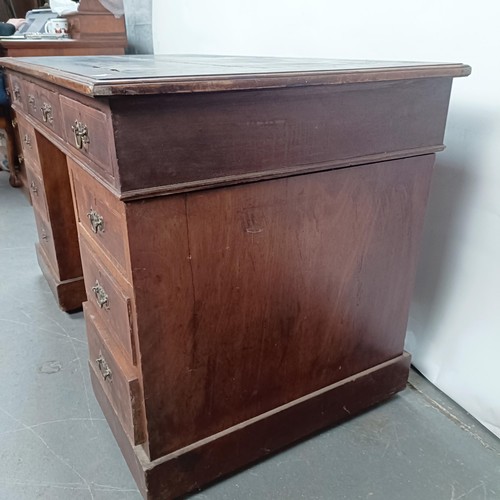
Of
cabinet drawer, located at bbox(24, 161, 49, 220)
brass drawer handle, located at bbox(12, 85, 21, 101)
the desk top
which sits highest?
the desk top

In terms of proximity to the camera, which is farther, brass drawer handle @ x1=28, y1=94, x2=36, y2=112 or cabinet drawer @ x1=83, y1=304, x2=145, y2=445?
brass drawer handle @ x1=28, y1=94, x2=36, y2=112

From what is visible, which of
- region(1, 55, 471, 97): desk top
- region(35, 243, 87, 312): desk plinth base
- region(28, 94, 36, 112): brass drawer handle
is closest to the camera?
region(1, 55, 471, 97): desk top

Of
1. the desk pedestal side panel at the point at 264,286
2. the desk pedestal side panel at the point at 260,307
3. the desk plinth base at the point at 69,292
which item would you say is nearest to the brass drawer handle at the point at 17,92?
the desk plinth base at the point at 69,292

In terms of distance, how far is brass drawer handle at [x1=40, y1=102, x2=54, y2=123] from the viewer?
3.67 feet

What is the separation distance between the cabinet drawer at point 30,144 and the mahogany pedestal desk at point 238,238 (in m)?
0.38

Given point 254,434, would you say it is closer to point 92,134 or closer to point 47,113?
point 92,134

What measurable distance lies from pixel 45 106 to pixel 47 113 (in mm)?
26

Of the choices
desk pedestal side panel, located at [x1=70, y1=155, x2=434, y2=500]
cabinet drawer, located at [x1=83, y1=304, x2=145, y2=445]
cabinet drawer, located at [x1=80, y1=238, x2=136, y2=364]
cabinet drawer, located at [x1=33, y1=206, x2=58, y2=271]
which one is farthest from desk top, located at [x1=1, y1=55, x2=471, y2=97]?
cabinet drawer, located at [x1=33, y1=206, x2=58, y2=271]

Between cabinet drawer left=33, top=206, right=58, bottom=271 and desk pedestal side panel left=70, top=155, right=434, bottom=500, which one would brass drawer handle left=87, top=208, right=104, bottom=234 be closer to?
desk pedestal side panel left=70, top=155, right=434, bottom=500

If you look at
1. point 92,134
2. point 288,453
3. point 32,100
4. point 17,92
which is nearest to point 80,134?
point 92,134

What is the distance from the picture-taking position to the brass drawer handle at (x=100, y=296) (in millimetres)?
985

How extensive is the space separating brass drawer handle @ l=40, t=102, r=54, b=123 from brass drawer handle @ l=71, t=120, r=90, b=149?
0.29m

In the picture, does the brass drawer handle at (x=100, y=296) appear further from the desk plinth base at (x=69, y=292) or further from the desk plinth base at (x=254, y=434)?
the desk plinth base at (x=69, y=292)

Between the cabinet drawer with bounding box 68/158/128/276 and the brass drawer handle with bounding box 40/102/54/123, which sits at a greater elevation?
the brass drawer handle with bounding box 40/102/54/123
